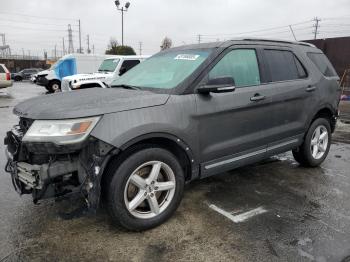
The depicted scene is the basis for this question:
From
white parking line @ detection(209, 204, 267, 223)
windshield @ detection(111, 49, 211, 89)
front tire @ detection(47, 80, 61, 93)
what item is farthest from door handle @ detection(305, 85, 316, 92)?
front tire @ detection(47, 80, 61, 93)

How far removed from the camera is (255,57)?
400cm

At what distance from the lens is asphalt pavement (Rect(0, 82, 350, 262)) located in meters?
2.79

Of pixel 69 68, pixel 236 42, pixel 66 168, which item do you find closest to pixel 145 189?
pixel 66 168

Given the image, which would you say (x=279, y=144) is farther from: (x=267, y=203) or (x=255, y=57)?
(x=255, y=57)

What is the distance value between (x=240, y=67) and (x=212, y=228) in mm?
1839

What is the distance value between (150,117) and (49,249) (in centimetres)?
145

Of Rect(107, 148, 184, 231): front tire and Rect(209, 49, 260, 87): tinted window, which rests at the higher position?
Rect(209, 49, 260, 87): tinted window

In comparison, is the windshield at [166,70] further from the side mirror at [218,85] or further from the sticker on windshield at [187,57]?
the side mirror at [218,85]

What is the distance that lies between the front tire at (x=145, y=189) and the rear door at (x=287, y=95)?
5.05 ft

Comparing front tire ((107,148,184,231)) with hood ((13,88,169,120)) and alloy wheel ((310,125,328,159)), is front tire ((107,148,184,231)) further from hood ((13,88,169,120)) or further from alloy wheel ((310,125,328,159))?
alloy wheel ((310,125,328,159))

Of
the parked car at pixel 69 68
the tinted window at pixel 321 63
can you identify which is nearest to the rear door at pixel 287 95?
the tinted window at pixel 321 63

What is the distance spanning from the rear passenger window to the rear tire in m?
0.84

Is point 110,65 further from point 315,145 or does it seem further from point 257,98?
point 257,98

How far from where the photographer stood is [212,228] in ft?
10.5
